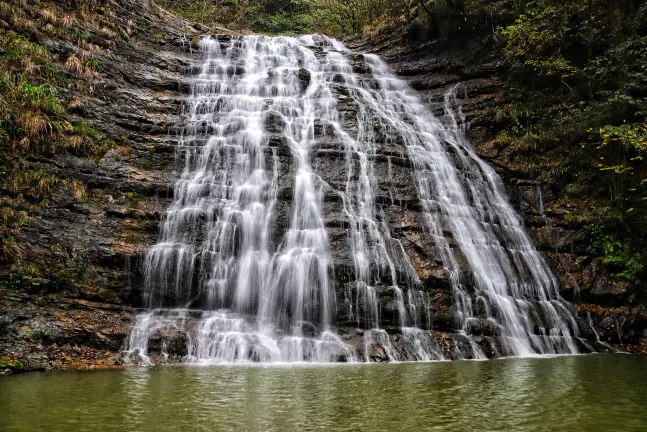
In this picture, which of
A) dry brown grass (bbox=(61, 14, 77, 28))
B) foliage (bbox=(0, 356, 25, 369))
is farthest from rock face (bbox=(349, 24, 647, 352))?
dry brown grass (bbox=(61, 14, 77, 28))

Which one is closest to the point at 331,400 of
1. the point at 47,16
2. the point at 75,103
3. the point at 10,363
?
the point at 10,363

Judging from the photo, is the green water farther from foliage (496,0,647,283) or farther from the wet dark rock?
the wet dark rock

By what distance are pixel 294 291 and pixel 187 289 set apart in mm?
2095

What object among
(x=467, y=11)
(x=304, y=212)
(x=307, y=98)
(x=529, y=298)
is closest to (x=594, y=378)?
(x=529, y=298)

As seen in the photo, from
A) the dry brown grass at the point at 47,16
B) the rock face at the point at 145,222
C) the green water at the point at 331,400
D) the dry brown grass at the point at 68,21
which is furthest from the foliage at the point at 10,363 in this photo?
the dry brown grass at the point at 68,21

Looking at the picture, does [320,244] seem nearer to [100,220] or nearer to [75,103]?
[100,220]

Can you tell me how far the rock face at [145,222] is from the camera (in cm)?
764

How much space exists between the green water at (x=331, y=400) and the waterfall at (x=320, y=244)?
1.95m

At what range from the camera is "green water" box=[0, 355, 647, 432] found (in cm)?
316

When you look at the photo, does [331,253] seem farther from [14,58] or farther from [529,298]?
[14,58]

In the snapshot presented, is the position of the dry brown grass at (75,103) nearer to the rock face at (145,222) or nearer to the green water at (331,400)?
the rock face at (145,222)

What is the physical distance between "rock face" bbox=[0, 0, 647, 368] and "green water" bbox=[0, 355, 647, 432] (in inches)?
70.0

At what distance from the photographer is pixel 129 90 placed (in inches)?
516

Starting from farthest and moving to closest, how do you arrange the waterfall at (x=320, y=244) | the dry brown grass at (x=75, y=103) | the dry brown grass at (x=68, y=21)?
1. the dry brown grass at (x=68, y=21)
2. the dry brown grass at (x=75, y=103)
3. the waterfall at (x=320, y=244)
